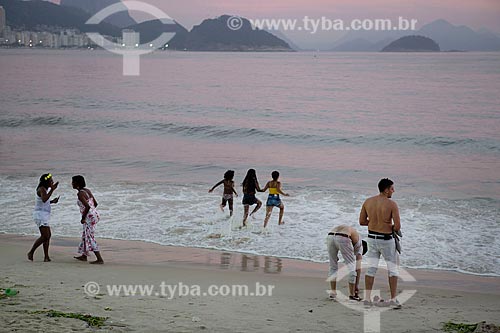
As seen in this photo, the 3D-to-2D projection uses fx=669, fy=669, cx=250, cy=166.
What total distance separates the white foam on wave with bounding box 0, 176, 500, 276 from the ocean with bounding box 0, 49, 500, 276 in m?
0.04

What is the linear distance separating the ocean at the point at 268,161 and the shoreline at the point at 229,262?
47 centimetres

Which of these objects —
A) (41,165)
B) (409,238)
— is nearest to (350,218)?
(409,238)

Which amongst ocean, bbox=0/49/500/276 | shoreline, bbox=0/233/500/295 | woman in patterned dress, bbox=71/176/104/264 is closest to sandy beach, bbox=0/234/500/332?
shoreline, bbox=0/233/500/295

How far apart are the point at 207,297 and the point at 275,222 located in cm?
644

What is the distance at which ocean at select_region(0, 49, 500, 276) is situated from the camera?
46.4 ft

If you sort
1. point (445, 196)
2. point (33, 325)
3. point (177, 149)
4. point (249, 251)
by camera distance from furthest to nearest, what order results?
point (177, 149) < point (445, 196) < point (249, 251) < point (33, 325)

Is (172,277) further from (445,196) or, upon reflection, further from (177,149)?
(177,149)

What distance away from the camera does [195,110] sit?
151 feet

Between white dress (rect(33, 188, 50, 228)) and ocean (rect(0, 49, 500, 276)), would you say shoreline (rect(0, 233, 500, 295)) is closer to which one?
ocean (rect(0, 49, 500, 276))

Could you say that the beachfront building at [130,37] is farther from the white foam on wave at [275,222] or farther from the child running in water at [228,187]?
the child running in water at [228,187]

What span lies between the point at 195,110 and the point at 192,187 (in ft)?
86.7

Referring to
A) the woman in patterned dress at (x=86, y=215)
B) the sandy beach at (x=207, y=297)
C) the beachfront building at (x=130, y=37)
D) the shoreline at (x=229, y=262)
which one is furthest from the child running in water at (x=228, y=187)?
the beachfront building at (x=130, y=37)

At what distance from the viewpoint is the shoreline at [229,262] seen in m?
10.6

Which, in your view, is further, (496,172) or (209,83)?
(209,83)
